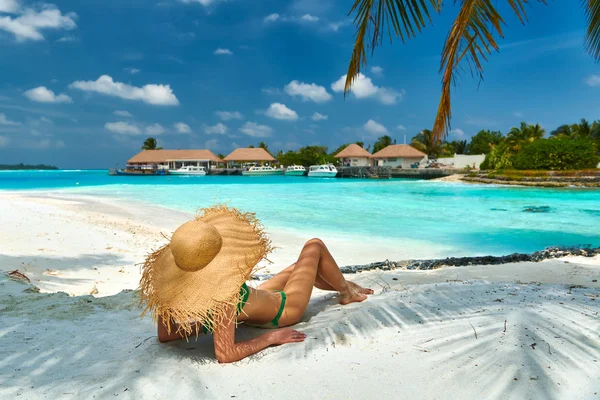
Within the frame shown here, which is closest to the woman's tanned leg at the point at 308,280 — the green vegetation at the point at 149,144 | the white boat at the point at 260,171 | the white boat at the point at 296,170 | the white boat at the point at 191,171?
the white boat at the point at 296,170

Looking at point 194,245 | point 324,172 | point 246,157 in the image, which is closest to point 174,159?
point 246,157

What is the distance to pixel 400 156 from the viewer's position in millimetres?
→ 61906

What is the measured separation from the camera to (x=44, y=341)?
2289 millimetres

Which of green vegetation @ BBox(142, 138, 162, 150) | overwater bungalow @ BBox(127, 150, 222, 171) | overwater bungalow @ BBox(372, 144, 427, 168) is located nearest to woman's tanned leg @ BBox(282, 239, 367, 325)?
overwater bungalow @ BBox(372, 144, 427, 168)

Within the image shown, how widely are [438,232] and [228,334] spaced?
421 inches

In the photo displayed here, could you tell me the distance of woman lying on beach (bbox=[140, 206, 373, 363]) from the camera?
197 cm

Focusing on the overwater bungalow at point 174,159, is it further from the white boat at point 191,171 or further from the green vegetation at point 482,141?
the green vegetation at point 482,141

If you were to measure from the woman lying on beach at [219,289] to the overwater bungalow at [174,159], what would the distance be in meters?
76.5

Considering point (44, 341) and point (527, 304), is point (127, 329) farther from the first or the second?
point (527, 304)

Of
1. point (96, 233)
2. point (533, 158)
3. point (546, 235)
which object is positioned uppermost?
point (533, 158)

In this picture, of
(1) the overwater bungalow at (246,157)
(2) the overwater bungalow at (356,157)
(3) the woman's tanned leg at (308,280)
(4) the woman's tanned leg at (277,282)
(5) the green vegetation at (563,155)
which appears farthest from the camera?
(1) the overwater bungalow at (246,157)

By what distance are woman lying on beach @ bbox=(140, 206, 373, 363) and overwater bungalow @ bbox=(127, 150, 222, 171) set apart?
76453mm

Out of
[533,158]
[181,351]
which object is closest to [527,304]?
[181,351]

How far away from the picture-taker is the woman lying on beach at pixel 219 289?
77.6 inches
